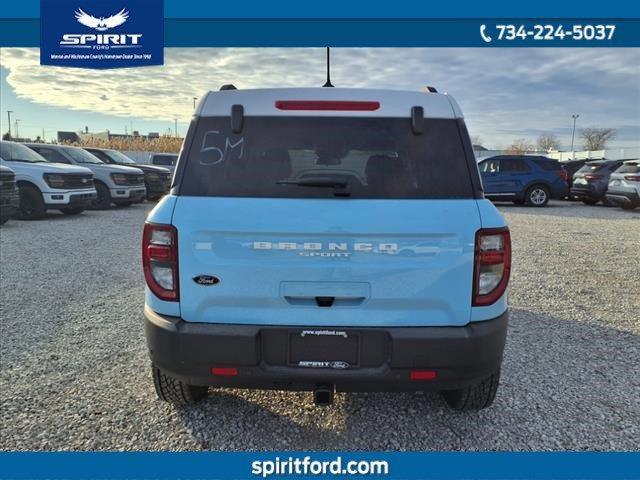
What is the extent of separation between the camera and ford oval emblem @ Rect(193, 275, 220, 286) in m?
2.30

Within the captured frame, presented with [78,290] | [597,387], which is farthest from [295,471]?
[78,290]

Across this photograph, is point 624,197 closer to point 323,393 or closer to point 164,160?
point 323,393

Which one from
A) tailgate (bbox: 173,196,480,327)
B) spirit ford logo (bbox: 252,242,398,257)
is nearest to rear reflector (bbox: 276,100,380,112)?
tailgate (bbox: 173,196,480,327)

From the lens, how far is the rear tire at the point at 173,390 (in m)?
2.81

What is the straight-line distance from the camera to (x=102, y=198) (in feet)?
44.8

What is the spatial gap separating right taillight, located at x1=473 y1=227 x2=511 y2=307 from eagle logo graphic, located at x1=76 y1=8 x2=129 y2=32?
4.33 m

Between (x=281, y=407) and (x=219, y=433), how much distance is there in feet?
1.45

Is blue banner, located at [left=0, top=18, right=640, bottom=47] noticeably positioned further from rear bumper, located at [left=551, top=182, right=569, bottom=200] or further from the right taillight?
rear bumper, located at [left=551, top=182, right=569, bottom=200]

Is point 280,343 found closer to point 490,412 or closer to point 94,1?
point 490,412

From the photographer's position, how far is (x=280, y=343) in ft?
7.59

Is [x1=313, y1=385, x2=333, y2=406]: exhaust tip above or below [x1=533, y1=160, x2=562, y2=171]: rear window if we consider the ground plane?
below

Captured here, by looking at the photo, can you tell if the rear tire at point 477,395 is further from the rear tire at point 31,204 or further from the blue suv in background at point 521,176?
the blue suv in background at point 521,176

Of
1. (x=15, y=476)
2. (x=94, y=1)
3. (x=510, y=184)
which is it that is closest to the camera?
(x=15, y=476)

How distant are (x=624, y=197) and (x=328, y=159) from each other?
1433cm
